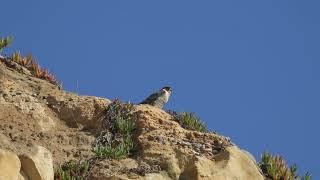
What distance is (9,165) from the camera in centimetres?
1212

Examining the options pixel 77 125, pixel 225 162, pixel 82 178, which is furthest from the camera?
pixel 77 125

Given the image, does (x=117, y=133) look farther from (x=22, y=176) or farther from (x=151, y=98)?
(x=22, y=176)

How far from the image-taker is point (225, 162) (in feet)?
48.6

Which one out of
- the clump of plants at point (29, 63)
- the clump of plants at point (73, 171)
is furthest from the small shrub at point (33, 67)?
the clump of plants at point (73, 171)

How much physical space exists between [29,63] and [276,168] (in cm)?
721

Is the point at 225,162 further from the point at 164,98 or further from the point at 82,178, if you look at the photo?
the point at 164,98

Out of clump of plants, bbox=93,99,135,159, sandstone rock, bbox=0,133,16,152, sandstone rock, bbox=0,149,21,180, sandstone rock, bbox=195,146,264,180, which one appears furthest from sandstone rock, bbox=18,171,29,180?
sandstone rock, bbox=195,146,264,180

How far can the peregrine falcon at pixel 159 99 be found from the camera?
18734mm

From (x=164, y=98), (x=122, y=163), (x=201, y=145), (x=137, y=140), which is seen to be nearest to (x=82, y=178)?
(x=122, y=163)

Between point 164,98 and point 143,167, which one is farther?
point 164,98

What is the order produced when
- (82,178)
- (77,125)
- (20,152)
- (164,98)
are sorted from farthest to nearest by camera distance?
(164,98) → (77,125) → (82,178) → (20,152)

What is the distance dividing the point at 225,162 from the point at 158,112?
→ 8.12 feet

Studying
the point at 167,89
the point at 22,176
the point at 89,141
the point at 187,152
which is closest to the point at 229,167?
the point at 187,152

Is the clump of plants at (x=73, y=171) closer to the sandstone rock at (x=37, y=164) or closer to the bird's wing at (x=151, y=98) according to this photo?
the sandstone rock at (x=37, y=164)
